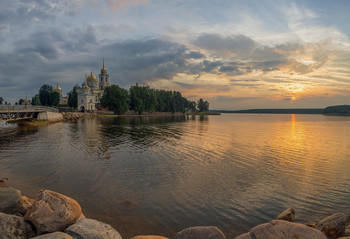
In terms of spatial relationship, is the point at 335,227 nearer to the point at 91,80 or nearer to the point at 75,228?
the point at 75,228

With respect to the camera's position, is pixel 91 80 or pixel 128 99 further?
pixel 91 80

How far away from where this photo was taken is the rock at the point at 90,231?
5.58 m

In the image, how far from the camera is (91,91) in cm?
14575

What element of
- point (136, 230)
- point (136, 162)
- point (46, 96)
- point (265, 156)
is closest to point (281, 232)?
point (136, 230)

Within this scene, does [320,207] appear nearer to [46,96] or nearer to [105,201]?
[105,201]

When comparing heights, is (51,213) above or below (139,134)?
above

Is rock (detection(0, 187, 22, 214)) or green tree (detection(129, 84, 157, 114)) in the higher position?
green tree (detection(129, 84, 157, 114))

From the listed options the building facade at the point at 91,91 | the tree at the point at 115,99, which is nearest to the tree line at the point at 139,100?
the tree at the point at 115,99

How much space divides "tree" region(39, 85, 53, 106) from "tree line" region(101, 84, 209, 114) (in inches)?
2012

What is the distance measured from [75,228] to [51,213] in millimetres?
967

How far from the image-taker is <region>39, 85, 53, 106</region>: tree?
146 meters

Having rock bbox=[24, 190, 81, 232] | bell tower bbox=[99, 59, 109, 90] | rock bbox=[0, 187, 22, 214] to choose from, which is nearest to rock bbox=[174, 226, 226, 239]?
rock bbox=[24, 190, 81, 232]

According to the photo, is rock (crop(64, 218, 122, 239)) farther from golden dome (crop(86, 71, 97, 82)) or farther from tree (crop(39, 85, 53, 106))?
tree (crop(39, 85, 53, 106))

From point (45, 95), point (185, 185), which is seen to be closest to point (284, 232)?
point (185, 185)
